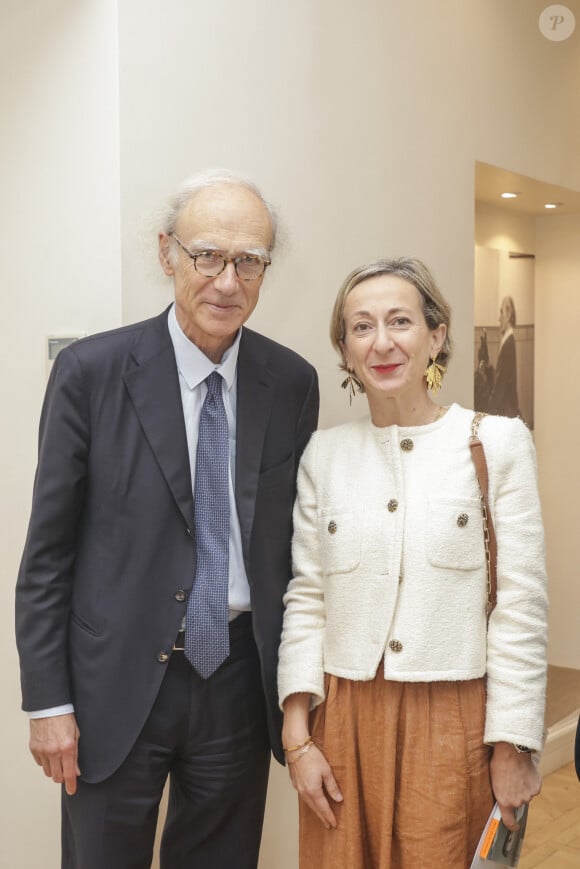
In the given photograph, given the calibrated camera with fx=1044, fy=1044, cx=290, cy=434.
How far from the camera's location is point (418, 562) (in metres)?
2.02

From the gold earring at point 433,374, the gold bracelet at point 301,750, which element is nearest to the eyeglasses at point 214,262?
the gold earring at point 433,374

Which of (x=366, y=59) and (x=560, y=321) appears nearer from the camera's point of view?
(x=366, y=59)

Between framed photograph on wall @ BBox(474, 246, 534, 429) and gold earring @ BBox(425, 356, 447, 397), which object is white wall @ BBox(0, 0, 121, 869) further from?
framed photograph on wall @ BBox(474, 246, 534, 429)

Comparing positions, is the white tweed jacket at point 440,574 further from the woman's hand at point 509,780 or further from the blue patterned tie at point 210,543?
the blue patterned tie at point 210,543

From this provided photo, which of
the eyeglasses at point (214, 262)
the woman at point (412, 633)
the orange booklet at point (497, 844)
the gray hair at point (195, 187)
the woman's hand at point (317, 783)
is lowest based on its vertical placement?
the orange booklet at point (497, 844)

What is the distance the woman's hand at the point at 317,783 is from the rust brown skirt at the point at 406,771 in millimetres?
16

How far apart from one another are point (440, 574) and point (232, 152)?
4.64ft

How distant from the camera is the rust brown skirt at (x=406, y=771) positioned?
6.51 ft

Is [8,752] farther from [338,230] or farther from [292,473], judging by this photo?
[338,230]

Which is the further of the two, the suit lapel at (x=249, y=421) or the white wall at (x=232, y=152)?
the white wall at (x=232, y=152)

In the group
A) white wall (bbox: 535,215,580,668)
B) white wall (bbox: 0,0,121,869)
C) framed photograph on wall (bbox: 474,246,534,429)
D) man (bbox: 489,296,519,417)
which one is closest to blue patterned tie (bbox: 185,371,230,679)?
white wall (bbox: 0,0,121,869)

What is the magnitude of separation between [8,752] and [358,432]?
149 cm

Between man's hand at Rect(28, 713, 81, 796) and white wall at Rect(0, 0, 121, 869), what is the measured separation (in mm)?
790

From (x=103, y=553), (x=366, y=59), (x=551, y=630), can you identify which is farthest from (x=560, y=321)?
(x=103, y=553)
